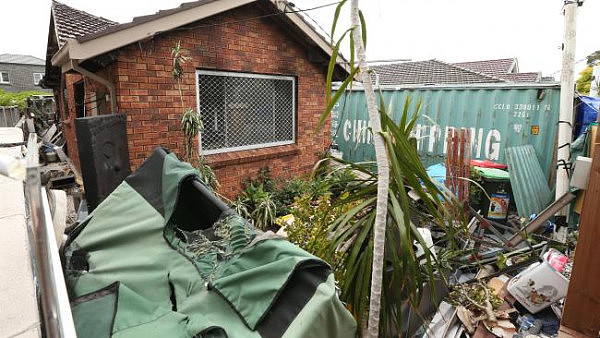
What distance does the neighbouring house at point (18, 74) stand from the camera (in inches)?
1183

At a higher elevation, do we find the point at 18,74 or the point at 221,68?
the point at 18,74

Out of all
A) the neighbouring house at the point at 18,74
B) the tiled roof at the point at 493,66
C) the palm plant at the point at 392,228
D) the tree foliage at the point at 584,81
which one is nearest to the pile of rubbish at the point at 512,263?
the palm plant at the point at 392,228

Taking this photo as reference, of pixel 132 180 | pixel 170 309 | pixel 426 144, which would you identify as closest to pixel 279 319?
pixel 170 309

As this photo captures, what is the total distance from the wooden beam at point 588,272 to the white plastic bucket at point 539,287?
996 mm

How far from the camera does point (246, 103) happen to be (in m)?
5.03

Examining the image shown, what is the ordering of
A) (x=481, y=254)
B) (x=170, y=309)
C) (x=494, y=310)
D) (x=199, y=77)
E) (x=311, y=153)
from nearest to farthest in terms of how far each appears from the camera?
(x=170, y=309), (x=494, y=310), (x=481, y=254), (x=199, y=77), (x=311, y=153)

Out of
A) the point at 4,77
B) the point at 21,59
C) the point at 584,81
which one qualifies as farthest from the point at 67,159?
the point at 21,59

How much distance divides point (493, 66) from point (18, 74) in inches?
1660

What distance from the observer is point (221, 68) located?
4559 mm

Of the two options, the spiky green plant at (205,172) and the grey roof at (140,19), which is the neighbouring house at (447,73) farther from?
the spiky green plant at (205,172)

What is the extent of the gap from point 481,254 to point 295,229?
2.55 metres

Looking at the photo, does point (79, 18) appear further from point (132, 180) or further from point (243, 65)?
point (132, 180)

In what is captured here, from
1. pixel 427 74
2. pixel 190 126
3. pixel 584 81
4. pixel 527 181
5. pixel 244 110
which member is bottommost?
pixel 527 181

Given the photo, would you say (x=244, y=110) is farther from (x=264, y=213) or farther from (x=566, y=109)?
(x=566, y=109)
